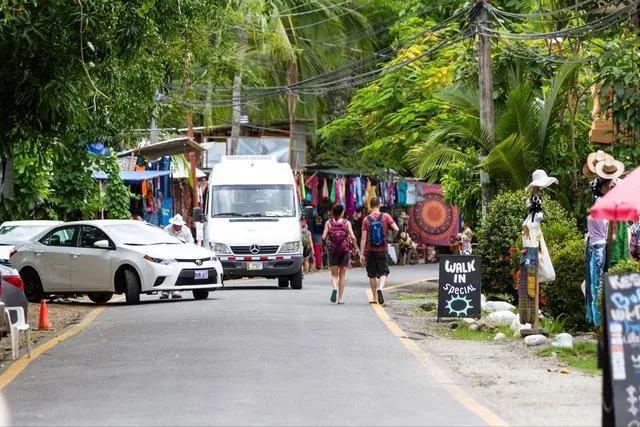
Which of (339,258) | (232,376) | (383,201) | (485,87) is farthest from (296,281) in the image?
(383,201)

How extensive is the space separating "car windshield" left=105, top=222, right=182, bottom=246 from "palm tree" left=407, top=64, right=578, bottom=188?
5342 millimetres

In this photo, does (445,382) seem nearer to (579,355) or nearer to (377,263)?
(579,355)

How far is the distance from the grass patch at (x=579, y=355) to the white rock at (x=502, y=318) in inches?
112

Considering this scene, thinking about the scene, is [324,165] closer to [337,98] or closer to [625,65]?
[337,98]

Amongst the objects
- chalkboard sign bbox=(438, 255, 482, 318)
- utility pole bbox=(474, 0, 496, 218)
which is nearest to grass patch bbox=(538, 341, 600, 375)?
chalkboard sign bbox=(438, 255, 482, 318)

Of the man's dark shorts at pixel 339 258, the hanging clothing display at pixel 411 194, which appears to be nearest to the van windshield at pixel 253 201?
the man's dark shorts at pixel 339 258

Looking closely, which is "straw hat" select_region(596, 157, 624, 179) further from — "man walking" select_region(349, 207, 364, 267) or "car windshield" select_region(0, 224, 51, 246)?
"man walking" select_region(349, 207, 364, 267)

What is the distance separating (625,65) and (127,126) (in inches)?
381

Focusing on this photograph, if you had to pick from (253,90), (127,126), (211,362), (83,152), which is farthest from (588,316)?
(253,90)

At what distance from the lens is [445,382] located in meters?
A: 12.6

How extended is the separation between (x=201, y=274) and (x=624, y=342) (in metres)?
15.7

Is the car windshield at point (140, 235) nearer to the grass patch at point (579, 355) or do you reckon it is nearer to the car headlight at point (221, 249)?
the car headlight at point (221, 249)

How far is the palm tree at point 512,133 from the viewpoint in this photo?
966 inches

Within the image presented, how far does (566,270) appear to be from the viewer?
18.3 m
